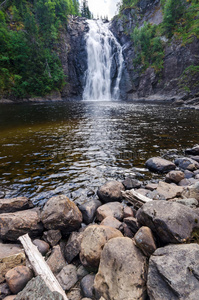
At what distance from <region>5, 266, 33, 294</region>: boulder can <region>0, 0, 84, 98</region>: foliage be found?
36566 mm

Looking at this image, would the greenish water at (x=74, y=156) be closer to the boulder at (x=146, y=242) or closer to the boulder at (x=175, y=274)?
the boulder at (x=146, y=242)

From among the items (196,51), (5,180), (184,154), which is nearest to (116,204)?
(5,180)

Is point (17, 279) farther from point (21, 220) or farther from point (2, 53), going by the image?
point (2, 53)

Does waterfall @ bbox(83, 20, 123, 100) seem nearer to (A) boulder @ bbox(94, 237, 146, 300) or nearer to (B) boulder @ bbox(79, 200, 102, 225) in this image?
(B) boulder @ bbox(79, 200, 102, 225)

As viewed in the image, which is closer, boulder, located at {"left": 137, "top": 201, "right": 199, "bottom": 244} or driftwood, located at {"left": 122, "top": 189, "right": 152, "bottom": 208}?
boulder, located at {"left": 137, "top": 201, "right": 199, "bottom": 244}

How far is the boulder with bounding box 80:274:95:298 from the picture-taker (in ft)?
7.20

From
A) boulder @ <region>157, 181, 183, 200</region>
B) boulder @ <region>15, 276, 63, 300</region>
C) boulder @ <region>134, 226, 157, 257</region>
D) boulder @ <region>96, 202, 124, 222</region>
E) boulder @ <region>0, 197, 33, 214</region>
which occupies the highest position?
boulder @ <region>134, 226, 157, 257</region>

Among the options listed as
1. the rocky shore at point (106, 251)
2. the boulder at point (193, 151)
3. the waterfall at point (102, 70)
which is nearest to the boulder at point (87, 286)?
the rocky shore at point (106, 251)

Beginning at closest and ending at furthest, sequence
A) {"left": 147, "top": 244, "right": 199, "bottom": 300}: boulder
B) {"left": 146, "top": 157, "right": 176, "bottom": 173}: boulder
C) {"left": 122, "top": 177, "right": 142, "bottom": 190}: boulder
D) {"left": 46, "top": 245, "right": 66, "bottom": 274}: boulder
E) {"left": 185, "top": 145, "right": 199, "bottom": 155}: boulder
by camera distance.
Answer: {"left": 147, "top": 244, "right": 199, "bottom": 300}: boulder
{"left": 46, "top": 245, "right": 66, "bottom": 274}: boulder
{"left": 122, "top": 177, "right": 142, "bottom": 190}: boulder
{"left": 146, "top": 157, "right": 176, "bottom": 173}: boulder
{"left": 185, "top": 145, "right": 199, "bottom": 155}: boulder

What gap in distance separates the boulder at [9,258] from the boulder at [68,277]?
721 millimetres

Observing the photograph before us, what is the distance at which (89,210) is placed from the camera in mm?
3873

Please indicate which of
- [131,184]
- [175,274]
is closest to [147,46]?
[131,184]

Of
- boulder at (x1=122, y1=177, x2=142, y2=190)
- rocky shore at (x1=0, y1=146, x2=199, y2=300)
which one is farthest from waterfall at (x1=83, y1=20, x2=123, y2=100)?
rocky shore at (x1=0, y1=146, x2=199, y2=300)

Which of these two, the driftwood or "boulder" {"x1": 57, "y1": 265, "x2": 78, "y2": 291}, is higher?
the driftwood
